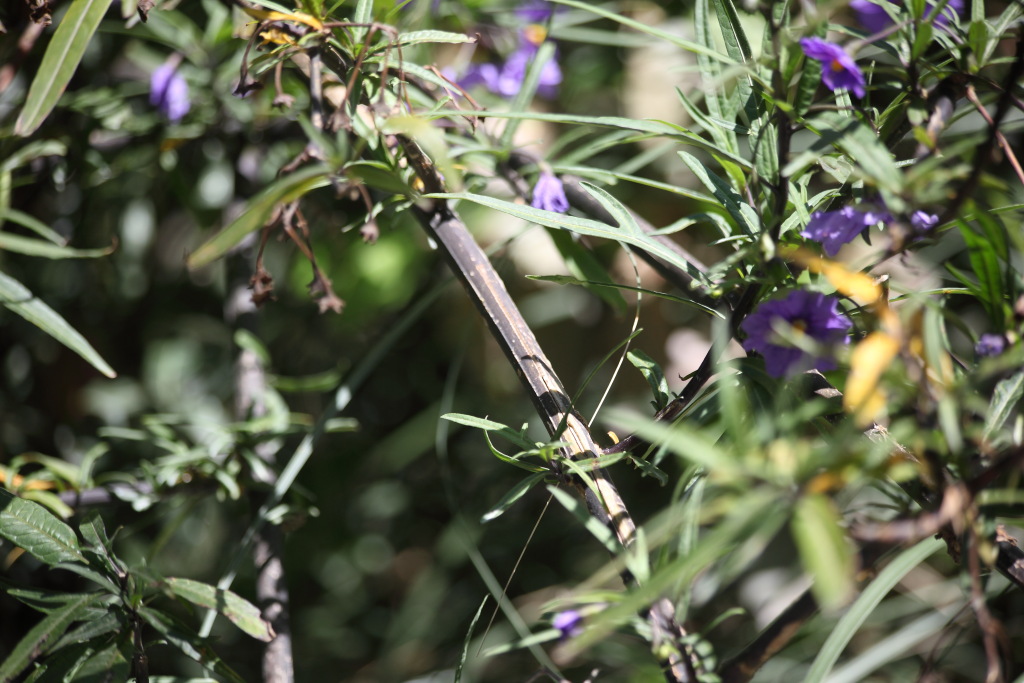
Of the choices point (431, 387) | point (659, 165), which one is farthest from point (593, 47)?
point (431, 387)

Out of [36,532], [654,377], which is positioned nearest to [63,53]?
[36,532]

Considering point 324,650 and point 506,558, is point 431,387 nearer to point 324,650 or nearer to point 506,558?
point 506,558

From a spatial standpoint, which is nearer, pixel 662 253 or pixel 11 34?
pixel 662 253

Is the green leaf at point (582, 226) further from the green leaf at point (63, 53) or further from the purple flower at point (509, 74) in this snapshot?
the purple flower at point (509, 74)

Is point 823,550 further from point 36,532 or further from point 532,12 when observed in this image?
point 532,12

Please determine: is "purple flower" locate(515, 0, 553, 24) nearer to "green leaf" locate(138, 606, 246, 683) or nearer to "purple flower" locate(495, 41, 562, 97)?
"purple flower" locate(495, 41, 562, 97)

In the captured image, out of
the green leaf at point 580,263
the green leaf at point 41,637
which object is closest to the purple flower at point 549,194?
the green leaf at point 580,263
